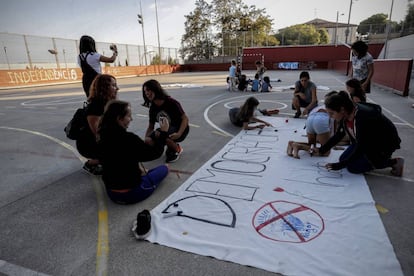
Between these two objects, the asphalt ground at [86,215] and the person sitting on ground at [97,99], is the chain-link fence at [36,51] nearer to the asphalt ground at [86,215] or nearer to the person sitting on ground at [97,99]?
the asphalt ground at [86,215]

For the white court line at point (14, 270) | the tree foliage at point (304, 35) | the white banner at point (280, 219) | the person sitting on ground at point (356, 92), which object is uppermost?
the tree foliage at point (304, 35)

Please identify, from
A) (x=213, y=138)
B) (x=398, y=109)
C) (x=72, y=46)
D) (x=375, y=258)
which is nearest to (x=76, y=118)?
(x=213, y=138)

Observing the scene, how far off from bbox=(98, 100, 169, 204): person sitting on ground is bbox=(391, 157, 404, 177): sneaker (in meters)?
2.88

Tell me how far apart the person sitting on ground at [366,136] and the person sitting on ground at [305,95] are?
312 centimetres

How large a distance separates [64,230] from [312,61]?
116ft

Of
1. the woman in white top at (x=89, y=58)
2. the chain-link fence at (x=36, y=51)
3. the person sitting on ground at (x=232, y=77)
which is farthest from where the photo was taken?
the chain-link fence at (x=36, y=51)

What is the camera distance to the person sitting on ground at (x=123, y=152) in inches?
97.3

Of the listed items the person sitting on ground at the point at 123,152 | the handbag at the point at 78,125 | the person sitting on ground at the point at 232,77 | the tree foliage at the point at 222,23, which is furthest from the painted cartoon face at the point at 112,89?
the tree foliage at the point at 222,23

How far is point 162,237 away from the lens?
2.22 metres

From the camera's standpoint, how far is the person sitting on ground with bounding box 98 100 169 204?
2.47 metres

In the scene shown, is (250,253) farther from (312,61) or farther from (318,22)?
(318,22)

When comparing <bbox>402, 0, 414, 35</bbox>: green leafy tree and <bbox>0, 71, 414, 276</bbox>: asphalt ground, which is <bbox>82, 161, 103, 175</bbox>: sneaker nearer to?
<bbox>0, 71, 414, 276</bbox>: asphalt ground

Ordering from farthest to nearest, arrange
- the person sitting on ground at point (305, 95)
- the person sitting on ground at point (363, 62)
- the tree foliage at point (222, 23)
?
the tree foliage at point (222, 23), the person sitting on ground at point (305, 95), the person sitting on ground at point (363, 62)

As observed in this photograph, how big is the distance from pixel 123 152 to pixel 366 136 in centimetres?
279
